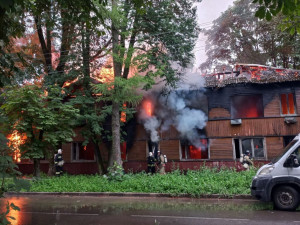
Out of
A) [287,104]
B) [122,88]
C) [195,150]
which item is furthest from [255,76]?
[122,88]

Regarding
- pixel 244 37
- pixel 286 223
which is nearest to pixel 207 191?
pixel 286 223

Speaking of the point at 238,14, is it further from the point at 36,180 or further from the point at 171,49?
the point at 36,180

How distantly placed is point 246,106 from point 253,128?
1.78m

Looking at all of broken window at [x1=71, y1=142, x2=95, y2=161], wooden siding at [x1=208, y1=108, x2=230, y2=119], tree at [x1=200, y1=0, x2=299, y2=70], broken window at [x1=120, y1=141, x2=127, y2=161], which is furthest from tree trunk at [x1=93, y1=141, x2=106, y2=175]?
tree at [x1=200, y1=0, x2=299, y2=70]

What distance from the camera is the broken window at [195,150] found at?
19.8 meters

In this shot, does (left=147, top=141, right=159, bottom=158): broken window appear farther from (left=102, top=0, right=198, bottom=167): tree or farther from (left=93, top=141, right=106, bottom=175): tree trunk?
(left=102, top=0, right=198, bottom=167): tree

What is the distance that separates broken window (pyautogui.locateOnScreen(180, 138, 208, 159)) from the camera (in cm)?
1980

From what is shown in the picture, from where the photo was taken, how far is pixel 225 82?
18.9 m

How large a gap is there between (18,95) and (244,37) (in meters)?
22.7

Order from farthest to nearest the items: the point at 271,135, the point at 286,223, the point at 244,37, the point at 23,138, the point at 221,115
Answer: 1. the point at 244,37
2. the point at 221,115
3. the point at 271,135
4. the point at 23,138
5. the point at 286,223

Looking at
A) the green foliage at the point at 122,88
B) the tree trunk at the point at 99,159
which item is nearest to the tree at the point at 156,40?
the green foliage at the point at 122,88

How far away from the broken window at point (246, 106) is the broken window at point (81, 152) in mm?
11566

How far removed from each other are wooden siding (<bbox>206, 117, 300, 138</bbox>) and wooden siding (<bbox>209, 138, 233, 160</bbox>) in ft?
1.18

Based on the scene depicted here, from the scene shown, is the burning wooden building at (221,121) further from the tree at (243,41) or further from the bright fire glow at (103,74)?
the tree at (243,41)
